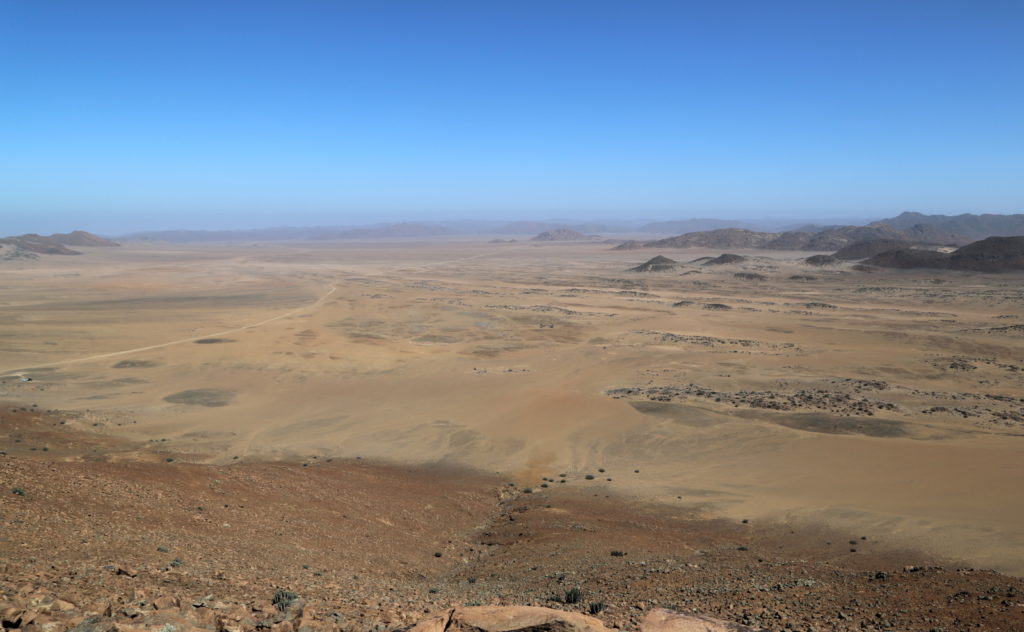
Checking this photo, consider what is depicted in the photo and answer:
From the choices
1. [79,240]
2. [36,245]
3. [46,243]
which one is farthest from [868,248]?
[79,240]

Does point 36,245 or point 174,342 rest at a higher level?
point 36,245

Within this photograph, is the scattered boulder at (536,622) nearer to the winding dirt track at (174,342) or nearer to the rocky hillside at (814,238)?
the winding dirt track at (174,342)

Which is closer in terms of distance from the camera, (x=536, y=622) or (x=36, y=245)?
(x=536, y=622)

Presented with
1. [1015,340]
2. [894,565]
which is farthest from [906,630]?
[1015,340]

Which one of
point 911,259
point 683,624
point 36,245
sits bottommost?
point 683,624

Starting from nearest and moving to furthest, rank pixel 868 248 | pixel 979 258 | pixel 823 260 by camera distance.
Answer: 1. pixel 979 258
2. pixel 823 260
3. pixel 868 248

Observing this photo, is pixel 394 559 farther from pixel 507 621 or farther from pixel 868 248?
pixel 868 248

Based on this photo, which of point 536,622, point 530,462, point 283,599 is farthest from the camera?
point 530,462
